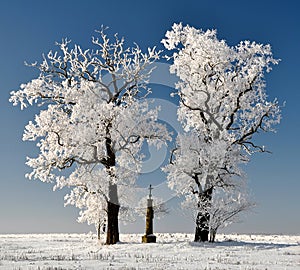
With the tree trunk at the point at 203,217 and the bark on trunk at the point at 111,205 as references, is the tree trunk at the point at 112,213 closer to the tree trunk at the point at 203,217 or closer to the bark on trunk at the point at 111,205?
the bark on trunk at the point at 111,205

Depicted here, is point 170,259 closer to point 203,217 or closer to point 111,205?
point 203,217

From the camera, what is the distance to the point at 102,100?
101 ft

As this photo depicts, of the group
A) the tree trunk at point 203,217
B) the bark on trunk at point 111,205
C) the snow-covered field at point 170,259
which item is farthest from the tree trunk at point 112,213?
the tree trunk at point 203,217

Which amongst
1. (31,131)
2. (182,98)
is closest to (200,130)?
(182,98)

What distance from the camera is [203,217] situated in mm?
30641

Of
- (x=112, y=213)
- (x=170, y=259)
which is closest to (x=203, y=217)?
(x=112, y=213)

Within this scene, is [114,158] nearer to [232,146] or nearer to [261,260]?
[232,146]

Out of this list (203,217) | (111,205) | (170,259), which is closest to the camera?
(170,259)

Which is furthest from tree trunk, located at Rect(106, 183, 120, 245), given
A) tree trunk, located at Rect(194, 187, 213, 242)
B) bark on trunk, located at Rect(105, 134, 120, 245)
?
tree trunk, located at Rect(194, 187, 213, 242)

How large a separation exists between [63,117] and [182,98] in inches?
330

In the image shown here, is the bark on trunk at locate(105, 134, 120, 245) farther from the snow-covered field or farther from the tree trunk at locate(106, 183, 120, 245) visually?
the snow-covered field

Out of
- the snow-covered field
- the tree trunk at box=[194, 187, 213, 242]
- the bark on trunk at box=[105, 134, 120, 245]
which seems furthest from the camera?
the bark on trunk at box=[105, 134, 120, 245]

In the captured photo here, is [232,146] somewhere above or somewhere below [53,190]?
above

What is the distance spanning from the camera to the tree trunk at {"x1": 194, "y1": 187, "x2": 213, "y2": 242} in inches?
1180
